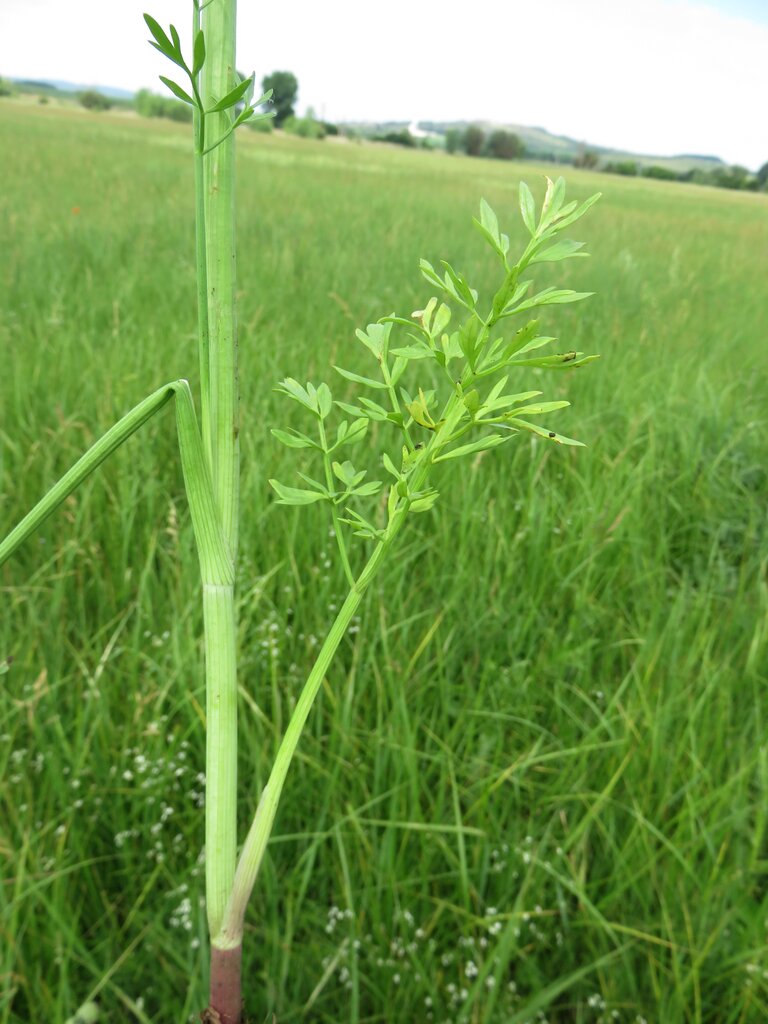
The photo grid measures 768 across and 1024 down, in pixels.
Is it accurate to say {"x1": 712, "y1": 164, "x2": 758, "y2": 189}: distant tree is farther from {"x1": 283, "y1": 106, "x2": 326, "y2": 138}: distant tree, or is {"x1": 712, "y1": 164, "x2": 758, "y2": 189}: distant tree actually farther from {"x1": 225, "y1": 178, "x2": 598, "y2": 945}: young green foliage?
{"x1": 225, "y1": 178, "x2": 598, "y2": 945}: young green foliage

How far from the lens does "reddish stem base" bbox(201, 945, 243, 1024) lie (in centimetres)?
30

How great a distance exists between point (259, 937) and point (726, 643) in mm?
937

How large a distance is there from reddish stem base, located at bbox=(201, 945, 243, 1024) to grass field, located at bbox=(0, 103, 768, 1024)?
0.53 m

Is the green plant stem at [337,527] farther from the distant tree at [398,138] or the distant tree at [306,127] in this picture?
the distant tree at [398,138]

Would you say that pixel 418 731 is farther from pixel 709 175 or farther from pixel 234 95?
pixel 709 175

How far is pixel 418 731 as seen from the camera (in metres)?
1.19

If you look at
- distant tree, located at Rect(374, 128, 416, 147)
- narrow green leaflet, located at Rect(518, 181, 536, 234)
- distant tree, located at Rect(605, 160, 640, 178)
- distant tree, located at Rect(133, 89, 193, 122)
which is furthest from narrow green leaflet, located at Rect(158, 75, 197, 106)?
distant tree, located at Rect(374, 128, 416, 147)

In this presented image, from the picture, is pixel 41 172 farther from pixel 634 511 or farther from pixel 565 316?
pixel 634 511

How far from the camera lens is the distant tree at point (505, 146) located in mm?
41844

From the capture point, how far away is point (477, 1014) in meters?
0.87

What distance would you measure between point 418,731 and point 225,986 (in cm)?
91

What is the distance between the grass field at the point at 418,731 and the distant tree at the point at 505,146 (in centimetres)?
4408

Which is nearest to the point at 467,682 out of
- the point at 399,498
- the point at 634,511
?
the point at 634,511

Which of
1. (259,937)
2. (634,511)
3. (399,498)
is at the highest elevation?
(399,498)
